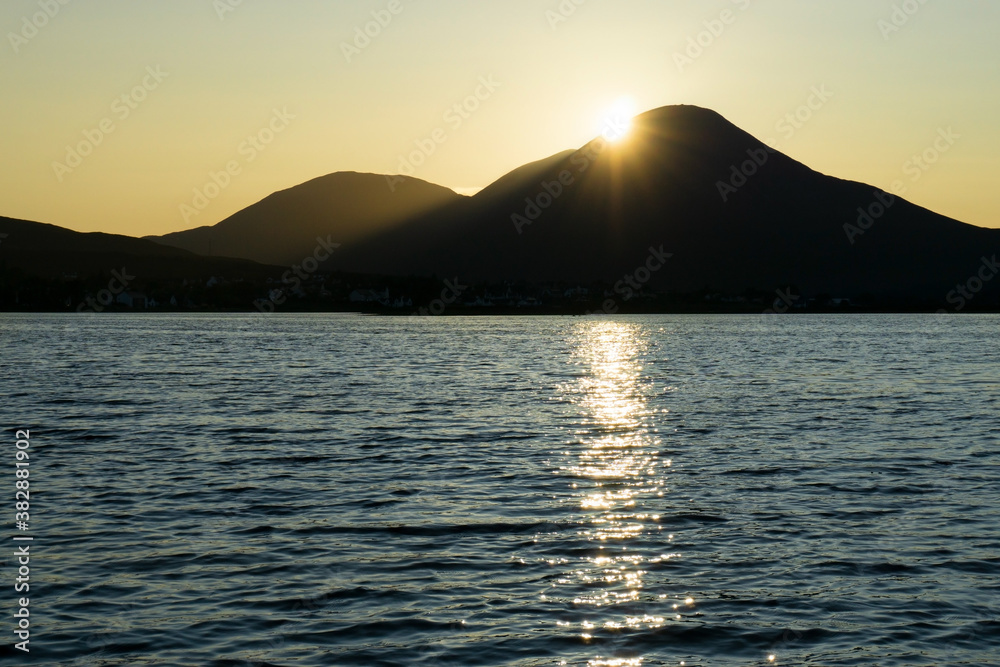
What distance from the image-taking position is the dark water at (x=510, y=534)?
1445 centimetres

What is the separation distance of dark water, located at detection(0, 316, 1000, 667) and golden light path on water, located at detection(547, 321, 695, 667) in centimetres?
9

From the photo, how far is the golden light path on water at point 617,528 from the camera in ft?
50.4

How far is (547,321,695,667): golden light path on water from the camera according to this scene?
1537 cm

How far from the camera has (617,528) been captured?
21406 mm

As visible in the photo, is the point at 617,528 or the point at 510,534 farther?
the point at 617,528

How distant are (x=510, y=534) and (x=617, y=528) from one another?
2476 millimetres

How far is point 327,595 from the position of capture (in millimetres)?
16391

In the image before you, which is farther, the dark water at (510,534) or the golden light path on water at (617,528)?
the golden light path on water at (617,528)

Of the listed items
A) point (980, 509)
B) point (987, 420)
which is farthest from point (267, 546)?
point (987, 420)

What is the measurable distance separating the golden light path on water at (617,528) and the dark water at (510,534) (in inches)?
3.5

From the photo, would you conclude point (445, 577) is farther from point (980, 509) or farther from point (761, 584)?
point (980, 509)

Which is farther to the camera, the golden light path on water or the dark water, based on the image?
the golden light path on water

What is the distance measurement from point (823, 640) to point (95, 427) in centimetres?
3216

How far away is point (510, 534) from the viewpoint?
67.5ft
